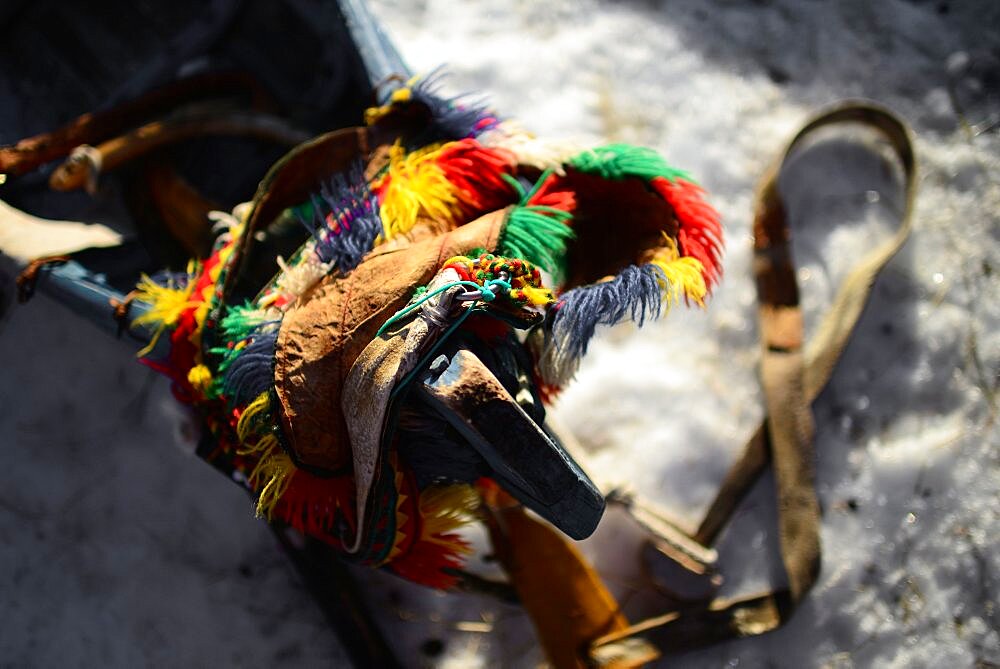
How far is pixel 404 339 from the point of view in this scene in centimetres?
81

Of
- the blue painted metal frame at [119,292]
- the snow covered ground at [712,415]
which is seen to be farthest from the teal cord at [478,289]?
the snow covered ground at [712,415]

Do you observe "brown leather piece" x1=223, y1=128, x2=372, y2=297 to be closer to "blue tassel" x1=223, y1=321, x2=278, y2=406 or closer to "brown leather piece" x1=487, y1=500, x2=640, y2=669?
"blue tassel" x1=223, y1=321, x2=278, y2=406

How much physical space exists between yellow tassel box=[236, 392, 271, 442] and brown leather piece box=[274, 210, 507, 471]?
0.05 meters

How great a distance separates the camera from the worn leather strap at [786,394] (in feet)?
4.34

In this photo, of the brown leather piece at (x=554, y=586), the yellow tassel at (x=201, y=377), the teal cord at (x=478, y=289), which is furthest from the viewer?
the brown leather piece at (x=554, y=586)

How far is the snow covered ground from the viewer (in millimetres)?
1349

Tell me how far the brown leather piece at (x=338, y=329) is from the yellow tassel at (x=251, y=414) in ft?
0.17

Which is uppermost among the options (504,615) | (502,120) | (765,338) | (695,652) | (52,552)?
(502,120)

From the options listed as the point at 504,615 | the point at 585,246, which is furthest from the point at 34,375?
the point at 585,246

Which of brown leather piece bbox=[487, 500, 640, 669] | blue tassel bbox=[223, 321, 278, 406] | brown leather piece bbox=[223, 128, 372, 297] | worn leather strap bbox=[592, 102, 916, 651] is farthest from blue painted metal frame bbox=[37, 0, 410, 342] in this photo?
worn leather strap bbox=[592, 102, 916, 651]

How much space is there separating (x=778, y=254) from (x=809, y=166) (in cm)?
23

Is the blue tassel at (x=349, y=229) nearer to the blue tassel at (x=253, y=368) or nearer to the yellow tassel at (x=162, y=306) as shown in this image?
the blue tassel at (x=253, y=368)

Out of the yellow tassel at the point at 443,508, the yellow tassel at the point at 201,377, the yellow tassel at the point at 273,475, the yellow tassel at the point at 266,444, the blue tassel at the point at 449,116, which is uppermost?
the blue tassel at the point at 449,116

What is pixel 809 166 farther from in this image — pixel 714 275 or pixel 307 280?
pixel 307 280
